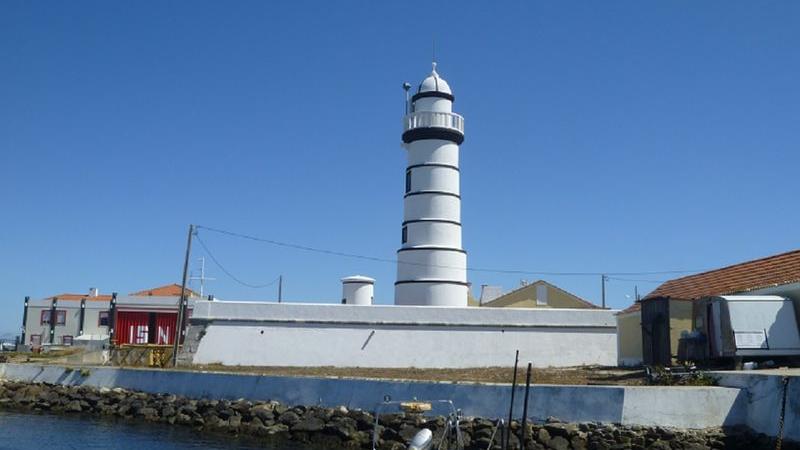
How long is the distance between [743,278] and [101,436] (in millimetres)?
17086

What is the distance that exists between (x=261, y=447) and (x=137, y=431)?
13.2 ft

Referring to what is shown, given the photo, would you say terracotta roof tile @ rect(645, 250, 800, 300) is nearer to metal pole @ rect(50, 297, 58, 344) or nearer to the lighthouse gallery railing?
the lighthouse gallery railing

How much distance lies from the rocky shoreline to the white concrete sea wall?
4057 mm

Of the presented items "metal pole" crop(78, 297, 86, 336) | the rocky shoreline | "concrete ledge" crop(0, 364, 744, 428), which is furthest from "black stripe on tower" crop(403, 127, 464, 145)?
"metal pole" crop(78, 297, 86, 336)

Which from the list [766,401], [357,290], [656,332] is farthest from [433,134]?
[766,401]

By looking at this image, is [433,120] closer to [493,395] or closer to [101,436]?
[493,395]

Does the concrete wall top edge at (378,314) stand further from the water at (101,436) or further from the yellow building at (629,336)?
the water at (101,436)

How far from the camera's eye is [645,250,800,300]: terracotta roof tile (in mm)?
19422

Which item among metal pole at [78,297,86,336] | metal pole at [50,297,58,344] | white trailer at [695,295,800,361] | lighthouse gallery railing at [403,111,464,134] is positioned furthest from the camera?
metal pole at [50,297,58,344]

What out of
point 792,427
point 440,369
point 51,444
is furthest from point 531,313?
point 51,444

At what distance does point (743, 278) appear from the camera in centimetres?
2105

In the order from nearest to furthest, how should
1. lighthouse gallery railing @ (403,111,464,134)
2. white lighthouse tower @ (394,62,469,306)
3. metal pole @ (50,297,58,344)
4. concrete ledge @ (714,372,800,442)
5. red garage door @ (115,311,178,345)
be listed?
concrete ledge @ (714,372,800,442), white lighthouse tower @ (394,62,469,306), lighthouse gallery railing @ (403,111,464,134), red garage door @ (115,311,178,345), metal pole @ (50,297,58,344)

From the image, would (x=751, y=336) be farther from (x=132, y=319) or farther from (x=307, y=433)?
(x=132, y=319)

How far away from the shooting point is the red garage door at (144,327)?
39969mm
